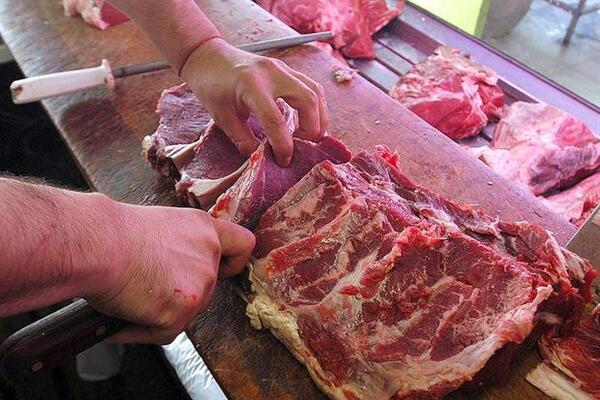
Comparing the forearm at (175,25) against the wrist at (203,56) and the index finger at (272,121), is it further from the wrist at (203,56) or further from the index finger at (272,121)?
the index finger at (272,121)

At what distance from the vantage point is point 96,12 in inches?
150

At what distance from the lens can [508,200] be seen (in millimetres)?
2844

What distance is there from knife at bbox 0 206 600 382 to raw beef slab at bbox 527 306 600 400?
5.16ft

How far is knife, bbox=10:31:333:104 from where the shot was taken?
3047mm

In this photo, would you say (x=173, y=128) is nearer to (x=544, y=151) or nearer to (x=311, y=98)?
(x=311, y=98)

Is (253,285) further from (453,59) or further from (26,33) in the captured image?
(26,33)

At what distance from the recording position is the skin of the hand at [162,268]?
1793 millimetres

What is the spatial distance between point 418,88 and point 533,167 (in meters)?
0.87

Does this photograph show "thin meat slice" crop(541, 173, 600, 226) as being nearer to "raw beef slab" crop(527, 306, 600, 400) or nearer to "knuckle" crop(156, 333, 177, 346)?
"raw beef slab" crop(527, 306, 600, 400)

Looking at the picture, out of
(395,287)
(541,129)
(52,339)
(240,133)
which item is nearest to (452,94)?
(541,129)

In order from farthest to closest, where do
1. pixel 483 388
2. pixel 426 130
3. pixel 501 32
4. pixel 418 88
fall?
1. pixel 501 32
2. pixel 418 88
3. pixel 426 130
4. pixel 483 388

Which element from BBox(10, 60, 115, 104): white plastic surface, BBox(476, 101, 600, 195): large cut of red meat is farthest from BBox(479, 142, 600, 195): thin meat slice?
BBox(10, 60, 115, 104): white plastic surface

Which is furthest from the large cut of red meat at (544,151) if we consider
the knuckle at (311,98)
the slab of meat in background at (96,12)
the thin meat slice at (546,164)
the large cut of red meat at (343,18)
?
the slab of meat in background at (96,12)

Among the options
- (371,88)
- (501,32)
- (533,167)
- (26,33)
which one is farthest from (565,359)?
(26,33)
